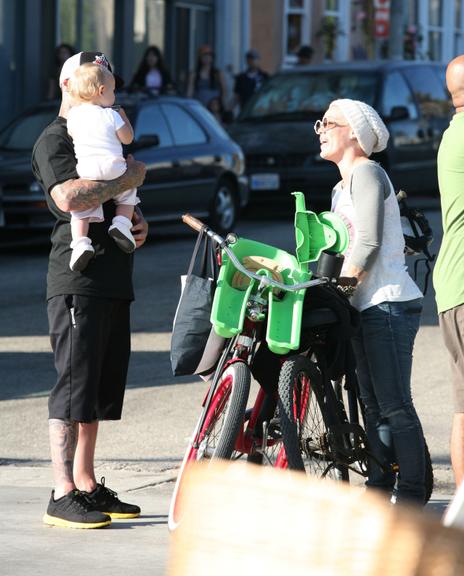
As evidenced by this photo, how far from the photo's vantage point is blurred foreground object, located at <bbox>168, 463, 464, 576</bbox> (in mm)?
2057

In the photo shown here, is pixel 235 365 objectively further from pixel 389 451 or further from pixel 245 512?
pixel 245 512

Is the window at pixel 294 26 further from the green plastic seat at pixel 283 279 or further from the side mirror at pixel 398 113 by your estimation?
the green plastic seat at pixel 283 279

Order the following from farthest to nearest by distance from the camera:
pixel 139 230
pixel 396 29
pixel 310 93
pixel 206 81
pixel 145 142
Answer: pixel 396 29 → pixel 206 81 → pixel 310 93 → pixel 145 142 → pixel 139 230

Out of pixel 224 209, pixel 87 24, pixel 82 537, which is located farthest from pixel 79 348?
pixel 87 24

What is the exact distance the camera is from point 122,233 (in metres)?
5.89

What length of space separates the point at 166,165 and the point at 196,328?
458 inches

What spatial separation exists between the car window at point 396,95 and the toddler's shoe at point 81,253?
1534cm

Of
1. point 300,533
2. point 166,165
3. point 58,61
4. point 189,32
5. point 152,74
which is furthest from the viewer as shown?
point 189,32

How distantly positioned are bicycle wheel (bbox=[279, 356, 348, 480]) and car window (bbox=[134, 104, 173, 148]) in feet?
38.1

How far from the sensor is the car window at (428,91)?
2173 centimetres

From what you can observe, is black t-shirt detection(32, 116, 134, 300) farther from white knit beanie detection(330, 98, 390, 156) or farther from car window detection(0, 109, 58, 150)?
car window detection(0, 109, 58, 150)

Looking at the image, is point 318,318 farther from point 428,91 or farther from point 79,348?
point 428,91

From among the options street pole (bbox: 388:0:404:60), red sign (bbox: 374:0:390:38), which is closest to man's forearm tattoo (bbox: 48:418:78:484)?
street pole (bbox: 388:0:404:60)

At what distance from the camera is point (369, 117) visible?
574 centimetres
